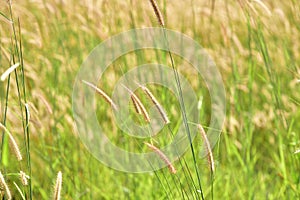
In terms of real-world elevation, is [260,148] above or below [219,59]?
below

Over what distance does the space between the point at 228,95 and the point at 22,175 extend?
1.51 metres

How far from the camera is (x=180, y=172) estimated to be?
6.68 feet

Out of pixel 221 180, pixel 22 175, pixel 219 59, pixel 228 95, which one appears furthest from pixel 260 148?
pixel 22 175

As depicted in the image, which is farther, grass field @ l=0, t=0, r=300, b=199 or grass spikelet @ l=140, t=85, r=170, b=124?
grass field @ l=0, t=0, r=300, b=199

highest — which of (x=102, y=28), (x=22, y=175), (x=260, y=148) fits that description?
(x=102, y=28)

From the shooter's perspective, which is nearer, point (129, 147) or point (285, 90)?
point (129, 147)

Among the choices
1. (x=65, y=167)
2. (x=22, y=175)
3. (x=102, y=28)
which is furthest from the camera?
(x=102, y=28)

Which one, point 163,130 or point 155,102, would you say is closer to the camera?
point 155,102

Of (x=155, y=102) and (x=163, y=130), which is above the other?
(x=155, y=102)

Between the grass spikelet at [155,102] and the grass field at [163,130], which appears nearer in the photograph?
the grass spikelet at [155,102]

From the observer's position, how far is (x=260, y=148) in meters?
2.57

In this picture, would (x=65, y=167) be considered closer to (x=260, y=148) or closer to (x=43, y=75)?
(x=43, y=75)

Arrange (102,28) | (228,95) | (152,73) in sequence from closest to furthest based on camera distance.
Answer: (152,73)
(102,28)
(228,95)

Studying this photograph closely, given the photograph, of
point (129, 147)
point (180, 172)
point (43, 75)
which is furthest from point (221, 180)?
point (43, 75)
